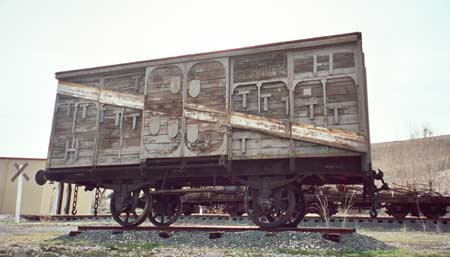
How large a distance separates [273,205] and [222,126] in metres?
2.11

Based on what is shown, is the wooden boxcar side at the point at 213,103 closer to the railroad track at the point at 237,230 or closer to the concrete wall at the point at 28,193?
the railroad track at the point at 237,230

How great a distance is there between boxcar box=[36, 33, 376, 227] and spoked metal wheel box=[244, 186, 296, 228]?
23 mm

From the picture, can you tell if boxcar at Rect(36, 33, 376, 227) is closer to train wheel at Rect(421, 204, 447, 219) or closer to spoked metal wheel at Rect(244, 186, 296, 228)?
spoked metal wheel at Rect(244, 186, 296, 228)

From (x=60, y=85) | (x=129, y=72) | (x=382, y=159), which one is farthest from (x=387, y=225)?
(x=382, y=159)

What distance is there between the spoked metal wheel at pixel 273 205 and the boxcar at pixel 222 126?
23 millimetres

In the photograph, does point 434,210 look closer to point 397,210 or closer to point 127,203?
point 397,210

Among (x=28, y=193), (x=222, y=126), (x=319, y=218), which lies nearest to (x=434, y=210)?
(x=319, y=218)

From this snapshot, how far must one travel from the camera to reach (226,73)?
8.42 m

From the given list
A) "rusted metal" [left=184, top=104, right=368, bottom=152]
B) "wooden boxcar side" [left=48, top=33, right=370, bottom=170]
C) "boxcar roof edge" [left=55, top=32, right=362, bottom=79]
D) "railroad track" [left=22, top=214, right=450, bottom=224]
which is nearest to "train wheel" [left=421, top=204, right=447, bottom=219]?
"railroad track" [left=22, top=214, right=450, bottom=224]

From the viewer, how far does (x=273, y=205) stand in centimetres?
766

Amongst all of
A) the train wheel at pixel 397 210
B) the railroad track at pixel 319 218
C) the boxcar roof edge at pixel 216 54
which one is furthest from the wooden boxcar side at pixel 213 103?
the train wheel at pixel 397 210

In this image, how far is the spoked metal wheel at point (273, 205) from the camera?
750cm

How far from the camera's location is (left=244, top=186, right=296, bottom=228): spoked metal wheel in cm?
750

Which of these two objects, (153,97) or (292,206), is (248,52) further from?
(292,206)
